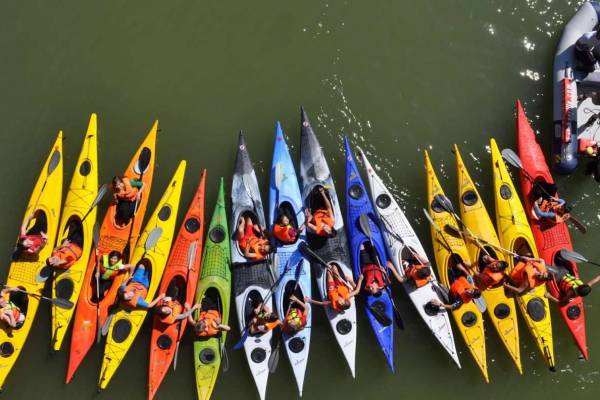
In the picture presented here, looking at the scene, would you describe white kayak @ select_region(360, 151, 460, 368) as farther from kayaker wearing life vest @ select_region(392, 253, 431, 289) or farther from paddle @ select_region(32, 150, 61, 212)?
paddle @ select_region(32, 150, 61, 212)

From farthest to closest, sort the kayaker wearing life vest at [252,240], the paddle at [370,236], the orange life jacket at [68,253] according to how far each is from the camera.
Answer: the paddle at [370,236] → the kayaker wearing life vest at [252,240] → the orange life jacket at [68,253]

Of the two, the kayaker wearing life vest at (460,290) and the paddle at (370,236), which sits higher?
the paddle at (370,236)

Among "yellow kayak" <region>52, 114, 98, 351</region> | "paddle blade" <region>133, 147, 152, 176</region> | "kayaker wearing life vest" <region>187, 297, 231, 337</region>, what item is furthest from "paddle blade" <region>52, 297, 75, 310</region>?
"paddle blade" <region>133, 147, 152, 176</region>

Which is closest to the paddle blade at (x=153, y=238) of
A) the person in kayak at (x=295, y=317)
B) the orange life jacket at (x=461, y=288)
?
the person in kayak at (x=295, y=317)

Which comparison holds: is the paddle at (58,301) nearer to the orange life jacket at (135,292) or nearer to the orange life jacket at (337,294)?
the orange life jacket at (135,292)

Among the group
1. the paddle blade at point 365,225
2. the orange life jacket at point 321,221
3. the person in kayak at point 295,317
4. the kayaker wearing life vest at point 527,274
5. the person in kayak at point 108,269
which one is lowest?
the kayaker wearing life vest at point 527,274

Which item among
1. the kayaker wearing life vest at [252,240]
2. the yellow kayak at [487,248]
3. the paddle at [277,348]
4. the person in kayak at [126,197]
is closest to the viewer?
the paddle at [277,348]

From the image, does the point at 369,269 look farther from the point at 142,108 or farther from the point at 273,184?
the point at 142,108
